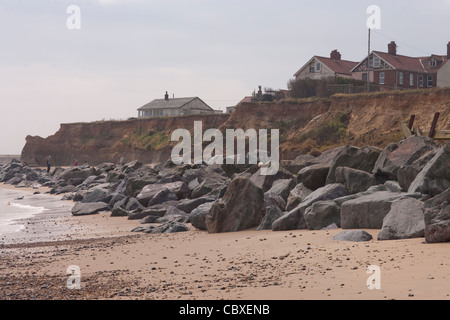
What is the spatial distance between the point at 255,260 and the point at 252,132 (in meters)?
41.4

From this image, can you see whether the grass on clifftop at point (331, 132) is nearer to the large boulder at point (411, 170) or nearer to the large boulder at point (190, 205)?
the large boulder at point (190, 205)

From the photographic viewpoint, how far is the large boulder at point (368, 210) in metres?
10.0

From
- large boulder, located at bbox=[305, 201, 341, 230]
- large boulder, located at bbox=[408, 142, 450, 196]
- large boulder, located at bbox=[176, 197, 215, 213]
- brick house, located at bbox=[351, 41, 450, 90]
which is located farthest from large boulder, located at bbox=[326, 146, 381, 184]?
brick house, located at bbox=[351, 41, 450, 90]

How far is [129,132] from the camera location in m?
68.4

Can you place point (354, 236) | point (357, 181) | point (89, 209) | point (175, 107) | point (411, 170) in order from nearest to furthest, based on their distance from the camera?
1. point (354, 236)
2. point (411, 170)
3. point (357, 181)
4. point (89, 209)
5. point (175, 107)

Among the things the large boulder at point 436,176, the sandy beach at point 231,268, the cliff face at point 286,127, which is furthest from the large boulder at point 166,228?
the cliff face at point 286,127

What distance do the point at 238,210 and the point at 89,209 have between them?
799 centimetres

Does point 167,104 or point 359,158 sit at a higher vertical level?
point 167,104

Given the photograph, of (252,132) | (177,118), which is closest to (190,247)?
(252,132)

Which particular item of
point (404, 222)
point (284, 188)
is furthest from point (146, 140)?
point (404, 222)

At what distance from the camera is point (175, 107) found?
7388 centimetres

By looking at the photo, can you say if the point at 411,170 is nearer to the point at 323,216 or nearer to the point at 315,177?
the point at 323,216

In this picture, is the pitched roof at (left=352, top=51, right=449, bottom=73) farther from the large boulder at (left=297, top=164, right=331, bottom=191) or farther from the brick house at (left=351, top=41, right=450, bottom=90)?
the large boulder at (left=297, top=164, right=331, bottom=191)
